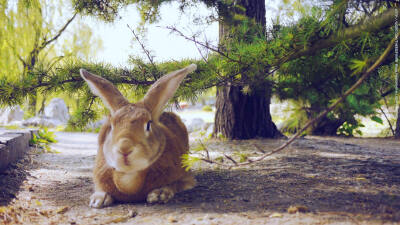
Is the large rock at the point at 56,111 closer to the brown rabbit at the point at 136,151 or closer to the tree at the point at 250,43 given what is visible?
the tree at the point at 250,43

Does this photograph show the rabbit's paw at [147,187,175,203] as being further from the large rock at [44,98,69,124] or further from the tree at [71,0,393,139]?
the large rock at [44,98,69,124]

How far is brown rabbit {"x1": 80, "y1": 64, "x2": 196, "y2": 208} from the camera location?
6.61ft

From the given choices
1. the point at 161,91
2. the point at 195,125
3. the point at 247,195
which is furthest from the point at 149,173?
the point at 195,125

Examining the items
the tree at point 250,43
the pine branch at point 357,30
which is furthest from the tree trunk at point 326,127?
the pine branch at point 357,30

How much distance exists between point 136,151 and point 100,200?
47 centimetres

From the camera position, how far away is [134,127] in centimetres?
205

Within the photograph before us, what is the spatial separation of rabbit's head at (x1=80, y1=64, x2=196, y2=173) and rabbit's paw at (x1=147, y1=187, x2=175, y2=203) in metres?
0.21

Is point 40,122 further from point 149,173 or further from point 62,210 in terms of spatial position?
point 149,173

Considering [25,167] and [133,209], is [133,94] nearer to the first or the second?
[25,167]

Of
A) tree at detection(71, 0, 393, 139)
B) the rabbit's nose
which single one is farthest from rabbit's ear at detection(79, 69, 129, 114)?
tree at detection(71, 0, 393, 139)

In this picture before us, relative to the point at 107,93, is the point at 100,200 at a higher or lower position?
lower

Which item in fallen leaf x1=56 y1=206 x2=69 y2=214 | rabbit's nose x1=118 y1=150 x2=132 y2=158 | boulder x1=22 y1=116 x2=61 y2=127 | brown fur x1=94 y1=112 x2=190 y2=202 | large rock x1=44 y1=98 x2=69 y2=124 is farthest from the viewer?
large rock x1=44 y1=98 x2=69 y2=124

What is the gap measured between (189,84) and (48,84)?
127 cm

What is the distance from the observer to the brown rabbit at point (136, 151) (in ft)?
6.61
